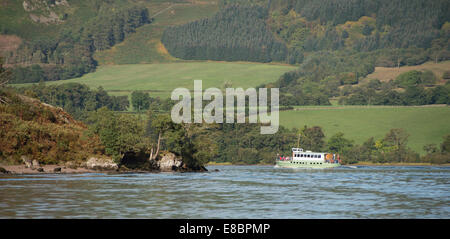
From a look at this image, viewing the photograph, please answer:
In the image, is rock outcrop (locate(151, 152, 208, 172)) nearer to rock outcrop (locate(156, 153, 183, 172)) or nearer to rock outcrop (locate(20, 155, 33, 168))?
rock outcrop (locate(156, 153, 183, 172))

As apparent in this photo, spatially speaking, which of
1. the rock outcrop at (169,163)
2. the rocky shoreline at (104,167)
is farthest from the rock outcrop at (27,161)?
the rock outcrop at (169,163)

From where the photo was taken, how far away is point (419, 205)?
58938mm

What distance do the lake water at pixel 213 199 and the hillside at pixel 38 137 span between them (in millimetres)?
16367

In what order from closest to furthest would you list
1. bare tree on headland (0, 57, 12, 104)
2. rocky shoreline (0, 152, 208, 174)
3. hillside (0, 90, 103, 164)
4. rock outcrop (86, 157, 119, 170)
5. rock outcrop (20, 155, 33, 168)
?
1. rocky shoreline (0, 152, 208, 174)
2. rock outcrop (20, 155, 33, 168)
3. hillside (0, 90, 103, 164)
4. rock outcrop (86, 157, 119, 170)
5. bare tree on headland (0, 57, 12, 104)

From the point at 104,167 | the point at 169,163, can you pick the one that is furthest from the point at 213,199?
the point at 169,163

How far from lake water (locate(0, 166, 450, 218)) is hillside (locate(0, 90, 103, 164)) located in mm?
16367

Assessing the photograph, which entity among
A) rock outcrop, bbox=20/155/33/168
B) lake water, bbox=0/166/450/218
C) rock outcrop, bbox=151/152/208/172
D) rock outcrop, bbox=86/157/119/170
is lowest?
rock outcrop, bbox=151/152/208/172

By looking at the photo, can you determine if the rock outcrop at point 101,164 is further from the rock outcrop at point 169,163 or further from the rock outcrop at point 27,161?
the rock outcrop at point 169,163

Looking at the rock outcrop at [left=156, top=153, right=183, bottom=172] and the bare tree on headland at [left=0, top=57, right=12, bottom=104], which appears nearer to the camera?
the rock outcrop at [left=156, top=153, right=183, bottom=172]

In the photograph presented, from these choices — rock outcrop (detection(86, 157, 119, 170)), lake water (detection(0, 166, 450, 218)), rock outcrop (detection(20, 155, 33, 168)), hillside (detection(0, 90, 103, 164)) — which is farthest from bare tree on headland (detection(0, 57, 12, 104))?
lake water (detection(0, 166, 450, 218))

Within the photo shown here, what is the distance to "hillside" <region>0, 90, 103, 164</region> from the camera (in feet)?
332

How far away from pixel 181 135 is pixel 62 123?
22.0 meters
